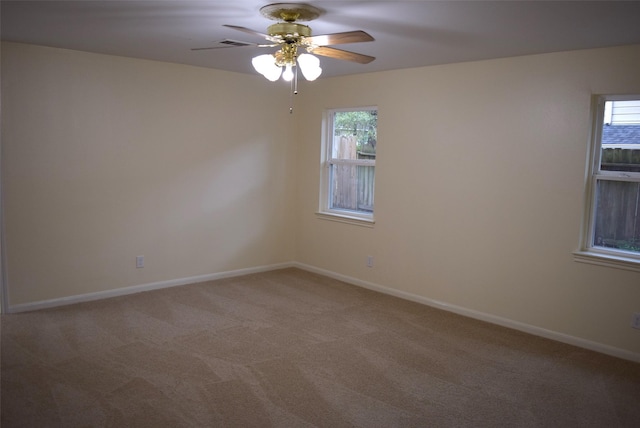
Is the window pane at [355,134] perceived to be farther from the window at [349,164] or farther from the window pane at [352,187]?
the window pane at [352,187]

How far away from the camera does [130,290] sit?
16.4 feet

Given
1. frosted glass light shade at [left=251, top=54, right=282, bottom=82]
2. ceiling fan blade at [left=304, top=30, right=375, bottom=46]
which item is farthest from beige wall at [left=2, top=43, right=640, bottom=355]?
frosted glass light shade at [left=251, top=54, right=282, bottom=82]

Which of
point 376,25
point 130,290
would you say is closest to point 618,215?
point 376,25

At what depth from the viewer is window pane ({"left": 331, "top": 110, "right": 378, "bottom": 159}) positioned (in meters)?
5.48

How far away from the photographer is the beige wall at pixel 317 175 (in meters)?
3.98

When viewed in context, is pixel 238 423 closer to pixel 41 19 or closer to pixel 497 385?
pixel 497 385

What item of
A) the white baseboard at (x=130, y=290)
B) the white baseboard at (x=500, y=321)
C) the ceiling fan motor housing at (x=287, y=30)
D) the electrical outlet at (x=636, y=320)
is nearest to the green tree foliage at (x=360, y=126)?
the white baseboard at (x=500, y=321)

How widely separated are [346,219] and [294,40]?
9.07 ft

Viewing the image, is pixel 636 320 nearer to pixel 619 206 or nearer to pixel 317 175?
pixel 619 206

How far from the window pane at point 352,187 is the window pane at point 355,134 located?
145 mm

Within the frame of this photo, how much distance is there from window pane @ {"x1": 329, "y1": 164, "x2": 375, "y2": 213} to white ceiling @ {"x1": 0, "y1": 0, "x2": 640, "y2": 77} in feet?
4.92

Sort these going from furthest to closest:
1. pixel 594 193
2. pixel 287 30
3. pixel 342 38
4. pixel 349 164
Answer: pixel 349 164
pixel 594 193
pixel 287 30
pixel 342 38

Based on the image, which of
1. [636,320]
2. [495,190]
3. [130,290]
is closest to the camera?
[636,320]

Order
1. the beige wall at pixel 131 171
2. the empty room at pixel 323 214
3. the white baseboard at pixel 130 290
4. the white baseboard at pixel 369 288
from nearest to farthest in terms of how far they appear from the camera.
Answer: the empty room at pixel 323 214 < the white baseboard at pixel 369 288 < the beige wall at pixel 131 171 < the white baseboard at pixel 130 290
